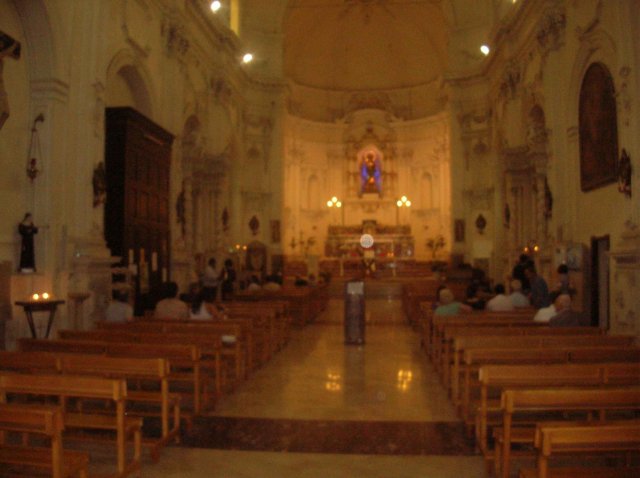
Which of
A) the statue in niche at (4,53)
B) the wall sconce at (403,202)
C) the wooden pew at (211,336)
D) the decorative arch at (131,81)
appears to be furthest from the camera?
the wall sconce at (403,202)

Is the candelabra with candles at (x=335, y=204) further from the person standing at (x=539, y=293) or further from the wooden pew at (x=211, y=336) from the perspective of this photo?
the wooden pew at (x=211, y=336)

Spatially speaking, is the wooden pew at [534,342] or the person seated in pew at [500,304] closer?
the wooden pew at [534,342]

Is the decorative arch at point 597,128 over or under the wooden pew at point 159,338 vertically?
over

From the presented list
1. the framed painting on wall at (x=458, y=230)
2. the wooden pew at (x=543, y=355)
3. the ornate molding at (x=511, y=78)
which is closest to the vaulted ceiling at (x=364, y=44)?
the framed painting on wall at (x=458, y=230)

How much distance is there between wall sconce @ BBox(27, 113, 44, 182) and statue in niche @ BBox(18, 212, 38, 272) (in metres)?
0.87

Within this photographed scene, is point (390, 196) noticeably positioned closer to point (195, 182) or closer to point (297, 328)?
point (195, 182)

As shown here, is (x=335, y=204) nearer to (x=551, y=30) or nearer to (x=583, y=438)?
(x=551, y=30)

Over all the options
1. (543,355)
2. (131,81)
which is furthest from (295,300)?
(543,355)

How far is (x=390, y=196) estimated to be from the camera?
3762 cm

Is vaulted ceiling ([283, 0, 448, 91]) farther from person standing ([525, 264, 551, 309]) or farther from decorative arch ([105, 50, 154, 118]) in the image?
person standing ([525, 264, 551, 309])

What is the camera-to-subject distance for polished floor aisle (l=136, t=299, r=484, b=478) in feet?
18.4

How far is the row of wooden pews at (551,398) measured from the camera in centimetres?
385

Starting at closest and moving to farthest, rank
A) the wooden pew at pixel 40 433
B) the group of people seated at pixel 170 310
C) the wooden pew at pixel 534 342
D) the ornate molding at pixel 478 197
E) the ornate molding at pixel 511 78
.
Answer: the wooden pew at pixel 40 433, the wooden pew at pixel 534 342, the group of people seated at pixel 170 310, the ornate molding at pixel 511 78, the ornate molding at pixel 478 197

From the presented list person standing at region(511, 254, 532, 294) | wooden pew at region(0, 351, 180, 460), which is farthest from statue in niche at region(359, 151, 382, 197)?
wooden pew at region(0, 351, 180, 460)
